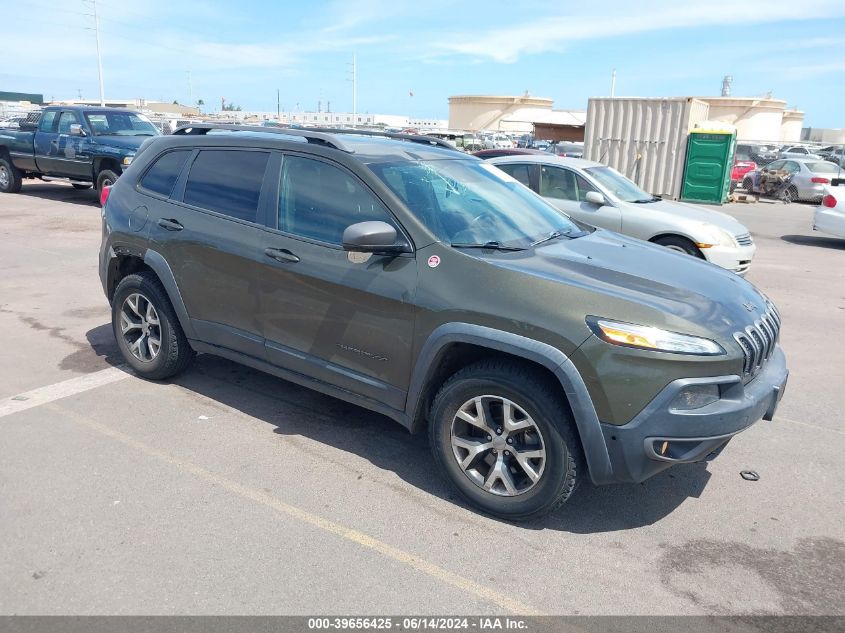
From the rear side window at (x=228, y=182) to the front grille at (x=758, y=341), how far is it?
284cm

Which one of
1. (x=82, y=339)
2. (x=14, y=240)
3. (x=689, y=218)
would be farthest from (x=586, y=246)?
(x=14, y=240)

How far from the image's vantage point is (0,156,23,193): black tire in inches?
653

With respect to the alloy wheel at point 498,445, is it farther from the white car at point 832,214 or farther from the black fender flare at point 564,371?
the white car at point 832,214

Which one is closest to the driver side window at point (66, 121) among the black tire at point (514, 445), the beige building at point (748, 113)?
the black tire at point (514, 445)

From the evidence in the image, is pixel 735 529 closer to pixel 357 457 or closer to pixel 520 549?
pixel 520 549

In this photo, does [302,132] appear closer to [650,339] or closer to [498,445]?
[498,445]

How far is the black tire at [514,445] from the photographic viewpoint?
3246 mm

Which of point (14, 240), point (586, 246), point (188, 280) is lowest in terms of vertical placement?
point (14, 240)

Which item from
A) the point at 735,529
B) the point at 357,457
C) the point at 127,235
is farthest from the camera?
the point at 127,235

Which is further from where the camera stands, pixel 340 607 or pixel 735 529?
pixel 735 529

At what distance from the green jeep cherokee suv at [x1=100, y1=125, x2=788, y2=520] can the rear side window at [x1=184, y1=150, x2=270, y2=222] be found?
14mm

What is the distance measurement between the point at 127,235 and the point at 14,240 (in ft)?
22.8

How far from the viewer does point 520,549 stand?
3283 millimetres

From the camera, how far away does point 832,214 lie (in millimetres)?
A: 12359
